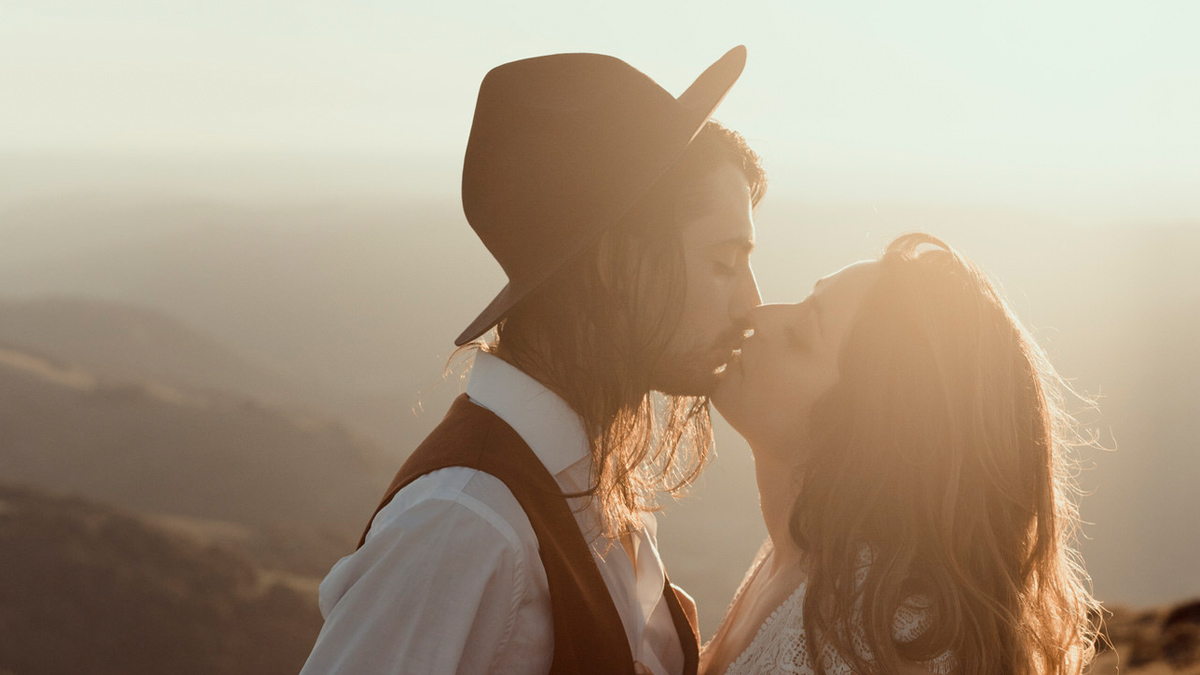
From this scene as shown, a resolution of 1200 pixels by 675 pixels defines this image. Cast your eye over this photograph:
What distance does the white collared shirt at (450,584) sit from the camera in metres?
1.60

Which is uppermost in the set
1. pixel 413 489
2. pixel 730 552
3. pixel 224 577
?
pixel 413 489

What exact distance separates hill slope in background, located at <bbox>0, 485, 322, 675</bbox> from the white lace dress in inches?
682

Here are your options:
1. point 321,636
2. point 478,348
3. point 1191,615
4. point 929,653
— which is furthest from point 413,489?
point 1191,615

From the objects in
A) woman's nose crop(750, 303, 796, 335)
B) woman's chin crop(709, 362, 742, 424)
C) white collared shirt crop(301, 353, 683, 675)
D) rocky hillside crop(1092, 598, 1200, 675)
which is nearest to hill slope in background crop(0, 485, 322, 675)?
rocky hillside crop(1092, 598, 1200, 675)

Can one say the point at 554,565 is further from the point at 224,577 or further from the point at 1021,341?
the point at 224,577

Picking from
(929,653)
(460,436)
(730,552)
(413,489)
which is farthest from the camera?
(730,552)

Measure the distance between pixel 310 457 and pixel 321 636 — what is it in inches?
1999

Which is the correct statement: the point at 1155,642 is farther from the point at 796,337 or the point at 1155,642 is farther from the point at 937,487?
Result: the point at 796,337

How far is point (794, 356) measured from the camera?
2453 mm

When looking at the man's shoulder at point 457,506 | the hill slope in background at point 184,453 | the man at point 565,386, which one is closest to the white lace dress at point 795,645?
the man at point 565,386

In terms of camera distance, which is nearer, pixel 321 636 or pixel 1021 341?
pixel 321 636

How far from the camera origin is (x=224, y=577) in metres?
24.6

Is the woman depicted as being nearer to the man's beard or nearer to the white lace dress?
the white lace dress

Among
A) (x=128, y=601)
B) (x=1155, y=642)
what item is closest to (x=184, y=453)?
(x=128, y=601)
